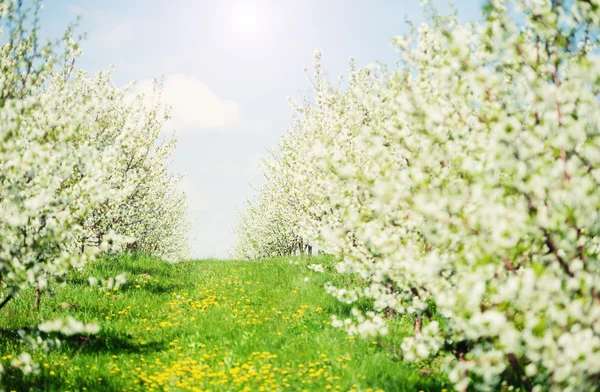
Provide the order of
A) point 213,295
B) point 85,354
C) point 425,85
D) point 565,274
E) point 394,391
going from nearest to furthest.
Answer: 1. point 565,274
2. point 425,85
3. point 394,391
4. point 85,354
5. point 213,295

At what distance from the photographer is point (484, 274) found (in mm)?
3322

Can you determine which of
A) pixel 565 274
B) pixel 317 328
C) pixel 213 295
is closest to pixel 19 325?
pixel 213 295

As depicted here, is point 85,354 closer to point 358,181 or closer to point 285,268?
point 358,181

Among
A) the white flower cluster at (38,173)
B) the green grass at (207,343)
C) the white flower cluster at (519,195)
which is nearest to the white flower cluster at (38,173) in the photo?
the white flower cluster at (38,173)

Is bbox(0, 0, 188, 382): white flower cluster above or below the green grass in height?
above

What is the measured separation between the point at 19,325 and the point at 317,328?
18.7 ft

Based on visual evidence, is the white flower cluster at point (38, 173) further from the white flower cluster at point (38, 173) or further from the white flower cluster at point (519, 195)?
the white flower cluster at point (519, 195)

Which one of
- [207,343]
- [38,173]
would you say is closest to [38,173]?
[38,173]

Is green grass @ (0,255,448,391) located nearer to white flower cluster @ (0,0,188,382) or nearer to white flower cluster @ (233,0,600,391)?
white flower cluster @ (0,0,188,382)


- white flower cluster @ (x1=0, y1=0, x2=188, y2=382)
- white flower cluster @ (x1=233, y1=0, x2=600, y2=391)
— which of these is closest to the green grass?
white flower cluster @ (x1=0, y1=0, x2=188, y2=382)

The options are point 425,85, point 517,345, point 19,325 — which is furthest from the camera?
point 19,325

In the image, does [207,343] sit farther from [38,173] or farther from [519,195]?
[519,195]

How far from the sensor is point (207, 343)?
347 inches

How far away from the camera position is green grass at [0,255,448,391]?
22.4 ft
